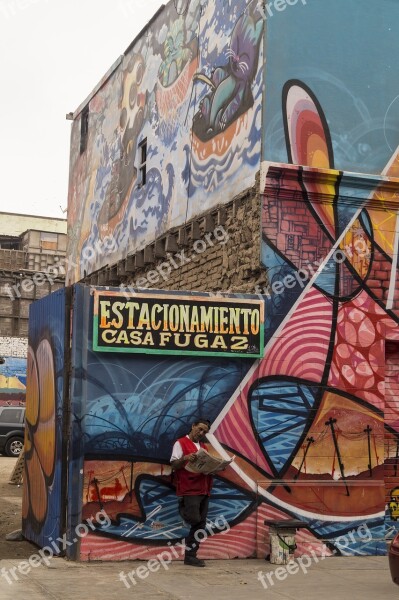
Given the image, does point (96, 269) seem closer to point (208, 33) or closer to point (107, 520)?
point (208, 33)

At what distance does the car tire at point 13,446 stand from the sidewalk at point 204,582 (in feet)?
59.5

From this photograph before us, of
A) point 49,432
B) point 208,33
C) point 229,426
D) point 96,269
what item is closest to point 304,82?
point 208,33

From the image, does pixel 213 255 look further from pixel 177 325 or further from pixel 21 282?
pixel 21 282

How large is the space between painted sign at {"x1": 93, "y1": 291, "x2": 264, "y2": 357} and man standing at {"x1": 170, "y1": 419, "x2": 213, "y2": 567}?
1.16 meters

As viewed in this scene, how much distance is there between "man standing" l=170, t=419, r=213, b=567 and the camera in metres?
10.5

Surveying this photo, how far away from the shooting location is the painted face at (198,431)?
1078 centimetres

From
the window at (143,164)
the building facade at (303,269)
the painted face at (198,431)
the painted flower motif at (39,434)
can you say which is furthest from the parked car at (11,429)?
the painted face at (198,431)

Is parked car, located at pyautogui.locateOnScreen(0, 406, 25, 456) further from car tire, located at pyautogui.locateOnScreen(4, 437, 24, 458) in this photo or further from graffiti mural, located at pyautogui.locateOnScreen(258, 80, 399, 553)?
graffiti mural, located at pyautogui.locateOnScreen(258, 80, 399, 553)

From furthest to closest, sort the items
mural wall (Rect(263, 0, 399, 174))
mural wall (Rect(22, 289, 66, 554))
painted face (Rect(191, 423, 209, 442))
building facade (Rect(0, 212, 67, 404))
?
building facade (Rect(0, 212, 67, 404)) < mural wall (Rect(263, 0, 399, 174)) < mural wall (Rect(22, 289, 66, 554)) < painted face (Rect(191, 423, 209, 442))

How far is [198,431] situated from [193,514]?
1003mm

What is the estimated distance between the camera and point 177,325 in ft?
37.0

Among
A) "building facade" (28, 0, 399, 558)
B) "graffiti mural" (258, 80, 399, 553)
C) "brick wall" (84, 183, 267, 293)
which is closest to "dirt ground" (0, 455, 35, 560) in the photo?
"building facade" (28, 0, 399, 558)

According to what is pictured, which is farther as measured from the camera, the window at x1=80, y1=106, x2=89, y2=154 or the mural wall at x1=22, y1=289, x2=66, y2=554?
the window at x1=80, y1=106, x2=89, y2=154

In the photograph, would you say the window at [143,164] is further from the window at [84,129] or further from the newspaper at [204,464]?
the newspaper at [204,464]
